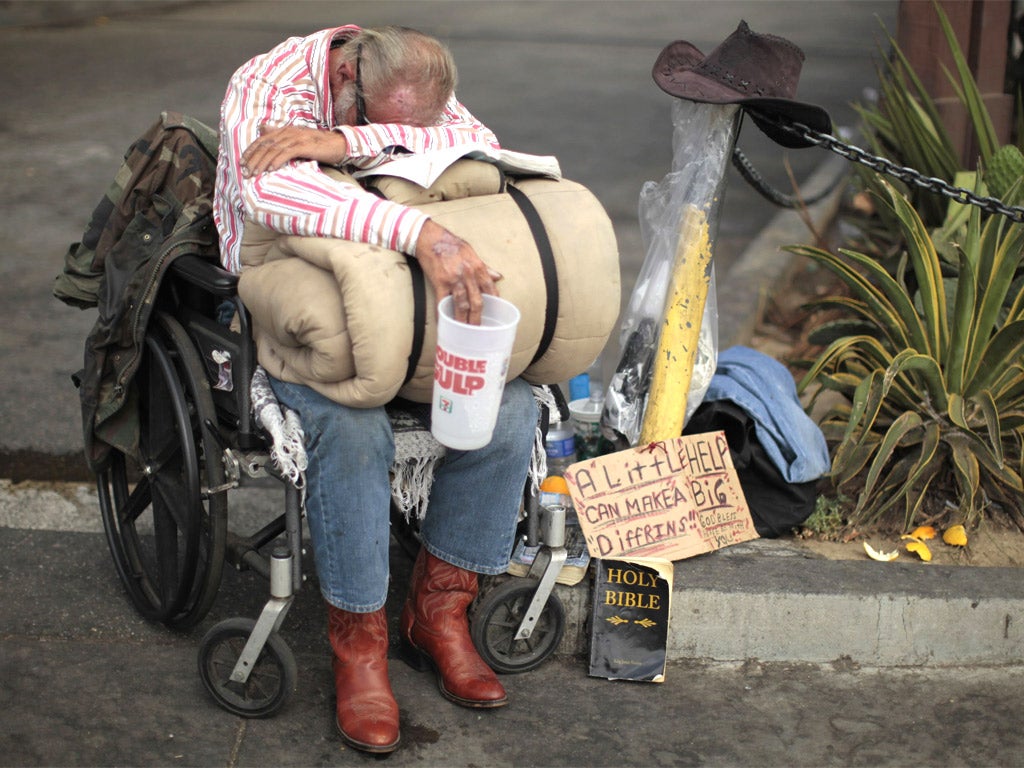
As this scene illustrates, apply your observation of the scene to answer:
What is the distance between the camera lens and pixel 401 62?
2.58m

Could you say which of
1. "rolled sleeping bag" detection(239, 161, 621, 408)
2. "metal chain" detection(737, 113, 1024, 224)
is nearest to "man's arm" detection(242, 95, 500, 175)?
"rolled sleeping bag" detection(239, 161, 621, 408)

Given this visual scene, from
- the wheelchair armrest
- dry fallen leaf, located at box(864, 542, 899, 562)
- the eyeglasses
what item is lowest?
dry fallen leaf, located at box(864, 542, 899, 562)

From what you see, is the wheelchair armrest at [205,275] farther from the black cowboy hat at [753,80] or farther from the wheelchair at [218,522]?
the black cowboy hat at [753,80]

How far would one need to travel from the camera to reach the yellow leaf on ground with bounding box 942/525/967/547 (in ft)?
10.9

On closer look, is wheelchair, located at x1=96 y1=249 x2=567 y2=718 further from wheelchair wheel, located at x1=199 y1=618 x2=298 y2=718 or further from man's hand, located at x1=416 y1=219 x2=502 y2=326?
man's hand, located at x1=416 y1=219 x2=502 y2=326

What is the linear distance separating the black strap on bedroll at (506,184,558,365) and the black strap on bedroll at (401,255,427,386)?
0.26m

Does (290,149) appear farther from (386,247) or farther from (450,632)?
(450,632)

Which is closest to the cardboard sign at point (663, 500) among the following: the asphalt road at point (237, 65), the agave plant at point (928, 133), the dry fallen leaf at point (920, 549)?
the dry fallen leaf at point (920, 549)

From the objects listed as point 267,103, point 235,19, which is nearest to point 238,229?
point 267,103

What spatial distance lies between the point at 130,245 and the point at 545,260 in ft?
3.21

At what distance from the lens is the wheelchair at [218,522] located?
8.54ft

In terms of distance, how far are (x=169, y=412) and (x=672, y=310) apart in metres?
1.24

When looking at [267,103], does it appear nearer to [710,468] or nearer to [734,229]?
[710,468]

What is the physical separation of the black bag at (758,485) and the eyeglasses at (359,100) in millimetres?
1205
